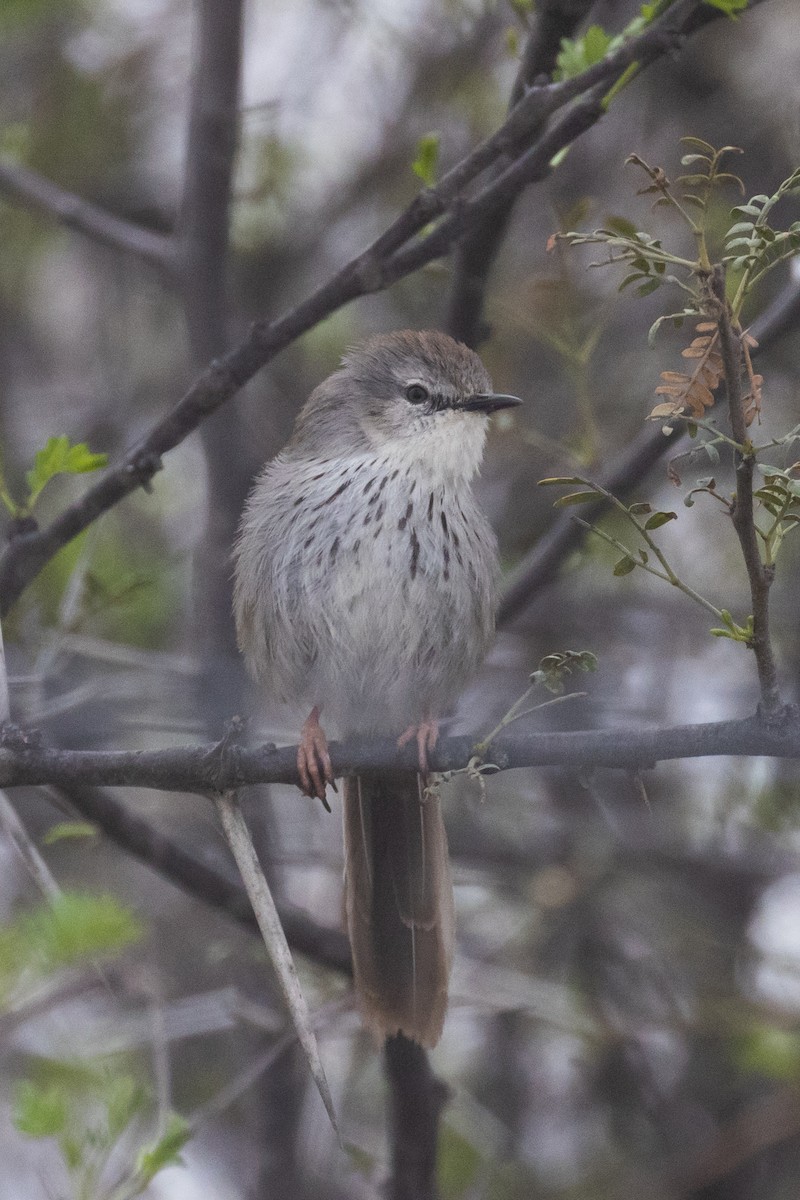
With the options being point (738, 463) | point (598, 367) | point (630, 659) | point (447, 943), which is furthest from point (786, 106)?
point (738, 463)

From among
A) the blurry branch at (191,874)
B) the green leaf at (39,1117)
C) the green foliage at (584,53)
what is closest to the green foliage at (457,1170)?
the blurry branch at (191,874)

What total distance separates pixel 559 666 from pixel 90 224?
275cm

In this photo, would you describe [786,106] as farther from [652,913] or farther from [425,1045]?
[425,1045]

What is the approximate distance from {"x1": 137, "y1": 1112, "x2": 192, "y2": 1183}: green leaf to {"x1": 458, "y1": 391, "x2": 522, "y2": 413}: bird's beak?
1.98 metres

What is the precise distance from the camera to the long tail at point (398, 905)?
337 cm

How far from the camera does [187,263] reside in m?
4.38

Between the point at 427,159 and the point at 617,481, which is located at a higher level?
the point at 427,159

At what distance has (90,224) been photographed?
175 inches

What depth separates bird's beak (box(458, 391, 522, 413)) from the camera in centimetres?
382

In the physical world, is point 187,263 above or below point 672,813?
above

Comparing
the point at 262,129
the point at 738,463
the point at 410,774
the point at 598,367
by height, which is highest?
the point at 262,129

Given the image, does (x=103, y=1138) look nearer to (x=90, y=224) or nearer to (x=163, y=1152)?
(x=163, y=1152)

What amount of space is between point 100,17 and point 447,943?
4.55 meters

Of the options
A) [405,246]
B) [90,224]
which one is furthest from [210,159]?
[405,246]
